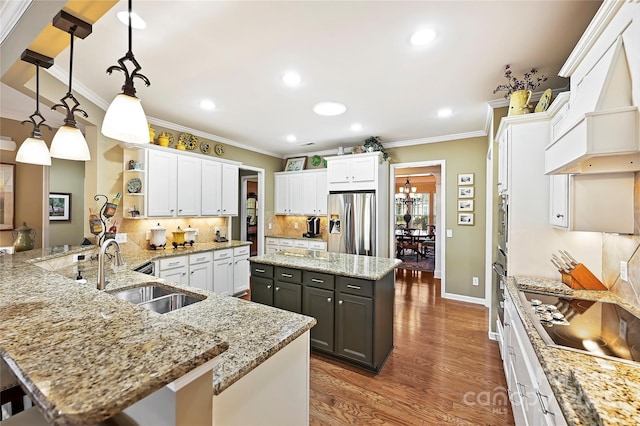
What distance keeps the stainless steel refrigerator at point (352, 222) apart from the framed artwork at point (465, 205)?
141cm

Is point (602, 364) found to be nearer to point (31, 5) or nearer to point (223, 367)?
point (223, 367)

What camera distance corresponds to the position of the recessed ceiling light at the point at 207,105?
3184mm

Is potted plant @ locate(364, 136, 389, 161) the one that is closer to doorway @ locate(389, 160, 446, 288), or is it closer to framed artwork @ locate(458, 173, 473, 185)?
framed artwork @ locate(458, 173, 473, 185)

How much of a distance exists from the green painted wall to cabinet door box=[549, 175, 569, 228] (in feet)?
7.59

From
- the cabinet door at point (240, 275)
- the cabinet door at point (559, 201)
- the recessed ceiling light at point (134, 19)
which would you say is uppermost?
the recessed ceiling light at point (134, 19)

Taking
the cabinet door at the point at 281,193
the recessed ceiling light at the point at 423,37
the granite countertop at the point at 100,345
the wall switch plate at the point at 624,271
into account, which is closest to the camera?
the granite countertop at the point at 100,345

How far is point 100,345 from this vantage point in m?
0.64

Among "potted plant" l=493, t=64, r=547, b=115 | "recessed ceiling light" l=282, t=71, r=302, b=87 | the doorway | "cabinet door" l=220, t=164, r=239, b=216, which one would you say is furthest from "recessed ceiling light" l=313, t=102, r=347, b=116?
the doorway

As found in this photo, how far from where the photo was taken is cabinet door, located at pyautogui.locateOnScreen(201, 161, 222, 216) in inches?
168

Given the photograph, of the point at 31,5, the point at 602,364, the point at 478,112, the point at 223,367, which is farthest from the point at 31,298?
the point at 478,112

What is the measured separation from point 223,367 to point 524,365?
1556mm

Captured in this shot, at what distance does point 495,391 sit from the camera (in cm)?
221

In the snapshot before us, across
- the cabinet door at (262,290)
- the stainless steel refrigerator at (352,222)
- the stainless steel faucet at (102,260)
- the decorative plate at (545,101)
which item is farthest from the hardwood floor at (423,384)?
the decorative plate at (545,101)

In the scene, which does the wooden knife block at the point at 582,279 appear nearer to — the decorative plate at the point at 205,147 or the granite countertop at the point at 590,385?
the granite countertop at the point at 590,385
